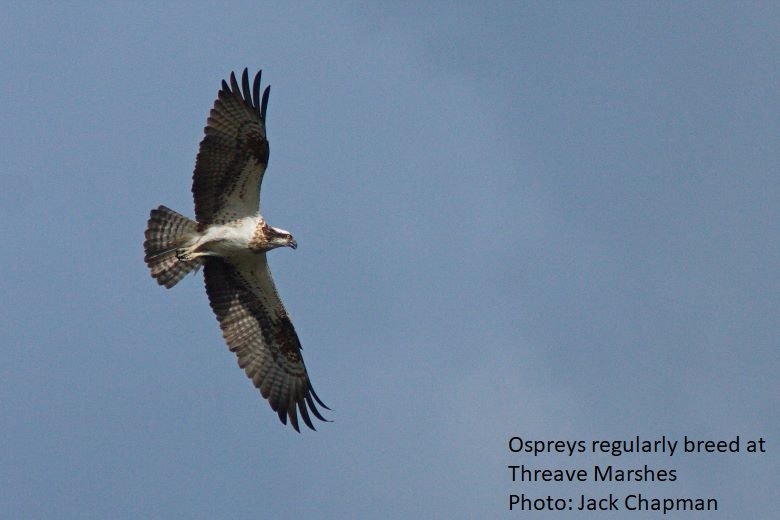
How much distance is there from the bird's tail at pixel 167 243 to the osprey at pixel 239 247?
0.5 inches

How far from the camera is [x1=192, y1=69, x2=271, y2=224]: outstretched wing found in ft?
51.9

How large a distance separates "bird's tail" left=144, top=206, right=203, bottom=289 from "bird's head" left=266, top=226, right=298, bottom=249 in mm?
993

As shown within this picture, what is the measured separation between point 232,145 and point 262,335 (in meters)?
2.85

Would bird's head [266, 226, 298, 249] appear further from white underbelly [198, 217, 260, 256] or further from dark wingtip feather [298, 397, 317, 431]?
dark wingtip feather [298, 397, 317, 431]

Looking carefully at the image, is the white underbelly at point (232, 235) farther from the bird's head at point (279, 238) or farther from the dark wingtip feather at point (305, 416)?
the dark wingtip feather at point (305, 416)

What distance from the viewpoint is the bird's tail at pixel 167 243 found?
16578 millimetres

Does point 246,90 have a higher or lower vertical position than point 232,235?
higher

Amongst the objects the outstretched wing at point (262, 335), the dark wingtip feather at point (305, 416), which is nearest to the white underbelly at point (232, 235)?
the outstretched wing at point (262, 335)

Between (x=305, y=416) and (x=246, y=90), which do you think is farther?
(x=305, y=416)

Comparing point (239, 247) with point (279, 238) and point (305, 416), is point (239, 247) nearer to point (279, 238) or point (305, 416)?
point (279, 238)

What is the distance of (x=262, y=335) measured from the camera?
17.3m

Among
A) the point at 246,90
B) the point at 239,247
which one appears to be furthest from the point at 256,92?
the point at 239,247

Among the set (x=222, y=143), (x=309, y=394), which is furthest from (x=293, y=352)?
(x=222, y=143)

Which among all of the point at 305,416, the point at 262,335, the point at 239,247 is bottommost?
the point at 305,416
